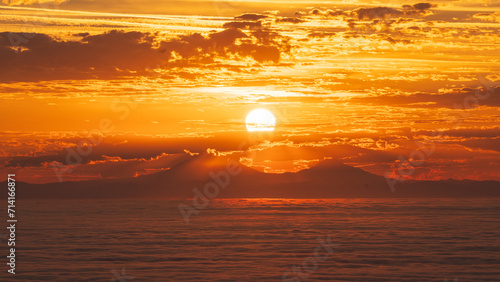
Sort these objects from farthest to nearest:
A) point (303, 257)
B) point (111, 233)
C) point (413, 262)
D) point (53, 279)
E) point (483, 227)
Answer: point (483, 227) < point (111, 233) < point (303, 257) < point (413, 262) < point (53, 279)

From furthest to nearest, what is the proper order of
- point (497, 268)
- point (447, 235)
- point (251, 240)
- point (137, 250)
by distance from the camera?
point (447, 235), point (251, 240), point (137, 250), point (497, 268)

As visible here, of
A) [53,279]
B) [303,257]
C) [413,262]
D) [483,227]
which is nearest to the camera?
[53,279]

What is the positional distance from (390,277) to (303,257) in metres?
13.6

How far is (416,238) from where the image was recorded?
79.8 meters

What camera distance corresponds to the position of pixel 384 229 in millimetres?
94688

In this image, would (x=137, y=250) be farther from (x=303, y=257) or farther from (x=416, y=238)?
(x=416, y=238)

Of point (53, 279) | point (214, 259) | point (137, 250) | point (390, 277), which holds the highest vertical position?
point (137, 250)

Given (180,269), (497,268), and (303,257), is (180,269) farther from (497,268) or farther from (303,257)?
(497,268)

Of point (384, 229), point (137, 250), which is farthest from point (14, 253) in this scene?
point (384, 229)

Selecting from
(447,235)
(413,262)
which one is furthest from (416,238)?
(413,262)

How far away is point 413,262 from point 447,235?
3047cm

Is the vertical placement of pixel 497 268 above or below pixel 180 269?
below

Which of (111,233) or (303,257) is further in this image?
(111,233)

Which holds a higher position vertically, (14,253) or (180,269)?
(14,253)
